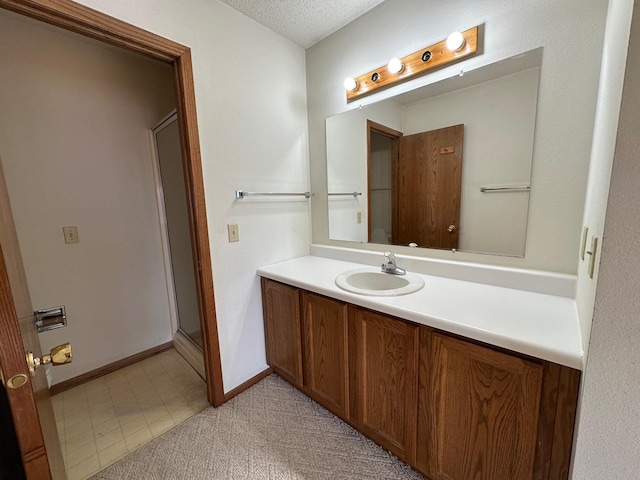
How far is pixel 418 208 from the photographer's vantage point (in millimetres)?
1595


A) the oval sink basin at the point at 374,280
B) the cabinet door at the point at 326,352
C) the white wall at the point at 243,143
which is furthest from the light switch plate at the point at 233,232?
the oval sink basin at the point at 374,280

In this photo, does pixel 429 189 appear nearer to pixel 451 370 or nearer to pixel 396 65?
pixel 396 65

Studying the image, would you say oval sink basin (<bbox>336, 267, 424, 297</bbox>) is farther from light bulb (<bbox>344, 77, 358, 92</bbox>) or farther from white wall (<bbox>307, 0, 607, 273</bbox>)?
light bulb (<bbox>344, 77, 358, 92</bbox>)

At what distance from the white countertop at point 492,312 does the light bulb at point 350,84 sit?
1.20 meters

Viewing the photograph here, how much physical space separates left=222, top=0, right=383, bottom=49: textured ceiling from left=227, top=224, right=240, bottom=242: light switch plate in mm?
1251

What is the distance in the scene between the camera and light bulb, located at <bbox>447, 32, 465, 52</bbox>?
1255 mm

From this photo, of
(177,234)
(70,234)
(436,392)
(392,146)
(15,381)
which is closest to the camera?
(15,381)

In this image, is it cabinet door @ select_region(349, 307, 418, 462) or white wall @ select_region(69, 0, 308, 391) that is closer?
cabinet door @ select_region(349, 307, 418, 462)

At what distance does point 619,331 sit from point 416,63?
141 centimetres

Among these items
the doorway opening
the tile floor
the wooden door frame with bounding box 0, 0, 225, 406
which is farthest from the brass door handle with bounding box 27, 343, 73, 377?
the tile floor

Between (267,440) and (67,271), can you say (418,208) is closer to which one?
(267,440)

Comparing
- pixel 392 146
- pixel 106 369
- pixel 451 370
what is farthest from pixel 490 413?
pixel 106 369

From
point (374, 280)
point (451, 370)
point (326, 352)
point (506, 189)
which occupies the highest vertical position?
point (506, 189)

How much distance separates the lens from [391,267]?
5.07 feet
